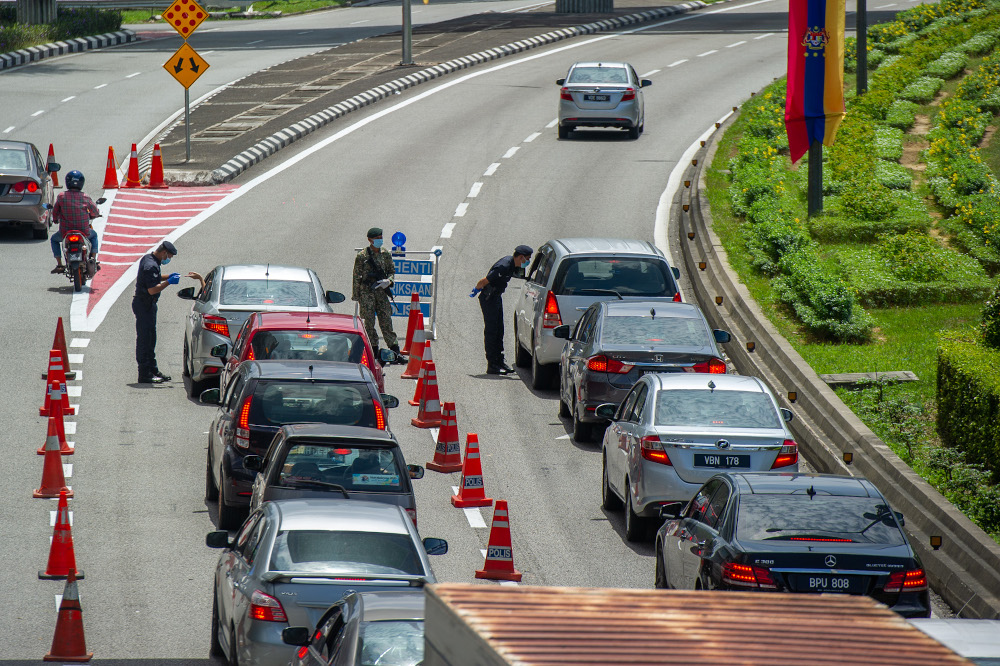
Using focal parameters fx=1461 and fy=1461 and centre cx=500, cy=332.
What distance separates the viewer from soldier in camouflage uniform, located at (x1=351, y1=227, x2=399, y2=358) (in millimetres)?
20984

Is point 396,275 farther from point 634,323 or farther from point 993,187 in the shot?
point 993,187

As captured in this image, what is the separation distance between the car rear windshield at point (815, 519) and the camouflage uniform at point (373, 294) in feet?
36.4

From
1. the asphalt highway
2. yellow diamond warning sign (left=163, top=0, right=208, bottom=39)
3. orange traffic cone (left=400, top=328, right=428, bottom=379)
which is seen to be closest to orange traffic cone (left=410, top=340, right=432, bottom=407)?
the asphalt highway

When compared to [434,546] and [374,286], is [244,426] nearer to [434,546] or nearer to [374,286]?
[434,546]

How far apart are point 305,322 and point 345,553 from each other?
265 inches

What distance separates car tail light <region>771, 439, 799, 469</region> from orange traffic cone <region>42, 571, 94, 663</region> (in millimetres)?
6349

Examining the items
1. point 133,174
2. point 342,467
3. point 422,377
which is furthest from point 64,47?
point 342,467

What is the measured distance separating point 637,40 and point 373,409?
1550 inches

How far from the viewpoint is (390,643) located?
8.05 metres

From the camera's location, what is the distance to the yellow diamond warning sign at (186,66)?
30.4 meters

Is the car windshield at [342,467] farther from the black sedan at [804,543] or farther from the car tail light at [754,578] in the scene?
the car tail light at [754,578]

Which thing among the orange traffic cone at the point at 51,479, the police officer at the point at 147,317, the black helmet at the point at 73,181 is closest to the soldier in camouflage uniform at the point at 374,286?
the police officer at the point at 147,317

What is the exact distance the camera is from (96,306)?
2305 cm

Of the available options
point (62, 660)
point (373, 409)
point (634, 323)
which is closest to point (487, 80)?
point (634, 323)
